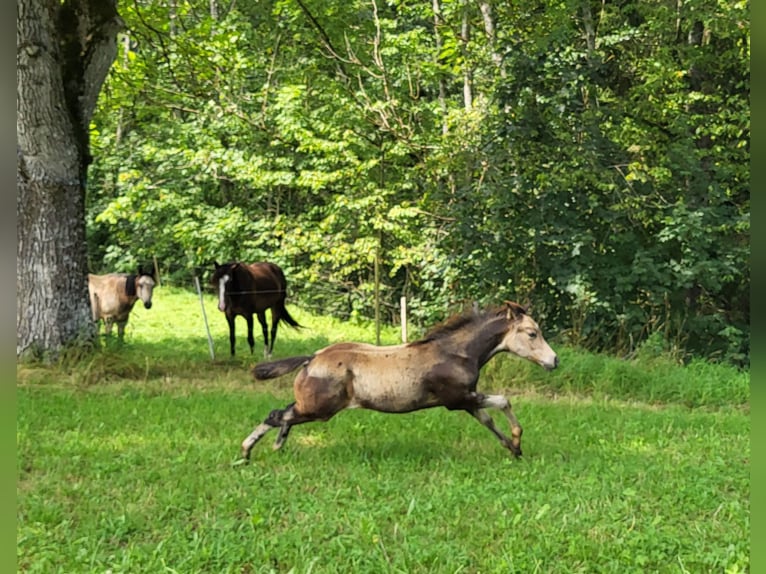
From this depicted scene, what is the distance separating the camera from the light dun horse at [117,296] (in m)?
10.6

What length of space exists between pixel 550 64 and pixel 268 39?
30.8 feet

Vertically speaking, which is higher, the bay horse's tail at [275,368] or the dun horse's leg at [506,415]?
the bay horse's tail at [275,368]

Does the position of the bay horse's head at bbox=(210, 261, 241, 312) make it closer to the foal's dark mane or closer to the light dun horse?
the light dun horse

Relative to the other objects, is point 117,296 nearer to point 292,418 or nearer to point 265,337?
point 265,337

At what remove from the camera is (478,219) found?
11.7 meters

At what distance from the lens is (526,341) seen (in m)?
5.23

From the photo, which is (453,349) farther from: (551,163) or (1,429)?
(551,163)

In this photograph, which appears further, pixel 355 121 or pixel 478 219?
pixel 355 121

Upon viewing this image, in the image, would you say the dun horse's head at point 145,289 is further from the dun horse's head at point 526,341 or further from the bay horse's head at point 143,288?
the dun horse's head at point 526,341

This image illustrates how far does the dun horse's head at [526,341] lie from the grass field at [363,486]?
0.81 m

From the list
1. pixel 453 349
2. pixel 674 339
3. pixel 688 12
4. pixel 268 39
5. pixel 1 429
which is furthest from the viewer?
pixel 268 39

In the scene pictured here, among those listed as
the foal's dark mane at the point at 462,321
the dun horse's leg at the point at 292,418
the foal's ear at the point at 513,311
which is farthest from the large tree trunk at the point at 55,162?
the foal's ear at the point at 513,311

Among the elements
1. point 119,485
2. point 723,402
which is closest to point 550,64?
point 723,402

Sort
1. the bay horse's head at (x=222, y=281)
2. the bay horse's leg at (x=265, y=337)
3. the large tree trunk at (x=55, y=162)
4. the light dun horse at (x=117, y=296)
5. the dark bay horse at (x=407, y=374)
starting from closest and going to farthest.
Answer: the dark bay horse at (x=407, y=374) < the large tree trunk at (x=55, y=162) < the bay horse's head at (x=222, y=281) < the bay horse's leg at (x=265, y=337) < the light dun horse at (x=117, y=296)
